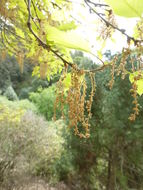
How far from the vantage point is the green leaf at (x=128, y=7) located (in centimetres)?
36

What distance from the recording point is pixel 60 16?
165 centimetres

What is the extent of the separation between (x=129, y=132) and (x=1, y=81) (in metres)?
10.5

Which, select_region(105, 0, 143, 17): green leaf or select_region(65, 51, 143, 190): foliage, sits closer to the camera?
select_region(105, 0, 143, 17): green leaf

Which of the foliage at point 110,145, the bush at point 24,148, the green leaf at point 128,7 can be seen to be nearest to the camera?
the green leaf at point 128,7

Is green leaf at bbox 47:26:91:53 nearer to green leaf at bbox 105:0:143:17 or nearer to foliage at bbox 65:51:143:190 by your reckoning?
green leaf at bbox 105:0:143:17

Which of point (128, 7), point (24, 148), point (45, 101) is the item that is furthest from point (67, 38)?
point (45, 101)

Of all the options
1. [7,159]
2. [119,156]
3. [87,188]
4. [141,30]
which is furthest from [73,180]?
[141,30]

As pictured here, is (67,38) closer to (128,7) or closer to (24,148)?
(128,7)

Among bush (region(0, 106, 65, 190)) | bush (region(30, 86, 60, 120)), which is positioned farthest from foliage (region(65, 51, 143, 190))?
bush (region(30, 86, 60, 120))

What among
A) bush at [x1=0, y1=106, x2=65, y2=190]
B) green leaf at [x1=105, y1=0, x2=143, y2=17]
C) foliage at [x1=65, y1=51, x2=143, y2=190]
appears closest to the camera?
green leaf at [x1=105, y1=0, x2=143, y2=17]

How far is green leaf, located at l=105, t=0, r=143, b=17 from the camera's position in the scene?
358 millimetres

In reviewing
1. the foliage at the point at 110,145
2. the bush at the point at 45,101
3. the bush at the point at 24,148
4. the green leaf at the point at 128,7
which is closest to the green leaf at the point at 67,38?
the green leaf at the point at 128,7

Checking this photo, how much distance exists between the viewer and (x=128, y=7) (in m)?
0.36

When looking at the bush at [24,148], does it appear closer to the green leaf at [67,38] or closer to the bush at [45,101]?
the green leaf at [67,38]
